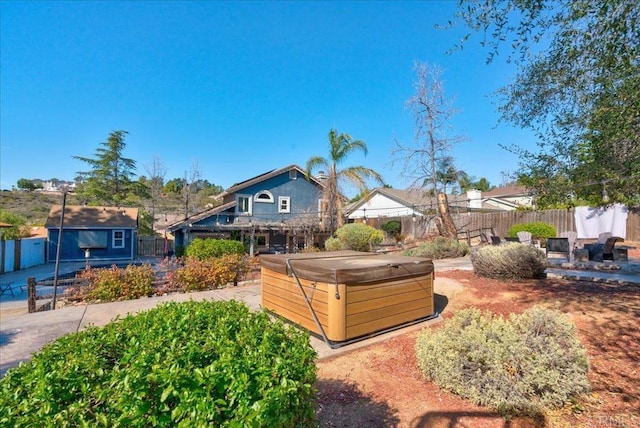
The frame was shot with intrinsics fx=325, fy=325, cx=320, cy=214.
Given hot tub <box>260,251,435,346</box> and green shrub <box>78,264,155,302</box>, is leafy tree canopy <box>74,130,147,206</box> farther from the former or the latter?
hot tub <box>260,251,435,346</box>

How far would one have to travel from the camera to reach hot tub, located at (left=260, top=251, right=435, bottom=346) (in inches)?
167

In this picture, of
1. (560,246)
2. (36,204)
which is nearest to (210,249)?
(560,246)

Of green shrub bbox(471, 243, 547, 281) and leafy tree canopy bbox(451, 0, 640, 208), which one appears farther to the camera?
green shrub bbox(471, 243, 547, 281)

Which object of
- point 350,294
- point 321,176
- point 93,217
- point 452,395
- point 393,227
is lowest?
point 452,395

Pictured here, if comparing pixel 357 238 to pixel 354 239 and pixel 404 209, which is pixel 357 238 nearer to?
pixel 354 239

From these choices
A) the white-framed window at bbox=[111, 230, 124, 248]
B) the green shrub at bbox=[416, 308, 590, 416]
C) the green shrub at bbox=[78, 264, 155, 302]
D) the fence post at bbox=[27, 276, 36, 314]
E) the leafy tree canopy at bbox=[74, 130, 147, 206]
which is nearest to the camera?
the green shrub at bbox=[416, 308, 590, 416]

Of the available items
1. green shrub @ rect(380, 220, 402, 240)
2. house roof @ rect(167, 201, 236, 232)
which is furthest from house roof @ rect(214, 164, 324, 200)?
green shrub @ rect(380, 220, 402, 240)

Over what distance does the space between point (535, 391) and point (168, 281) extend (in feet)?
26.0

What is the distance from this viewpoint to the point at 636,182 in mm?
3170

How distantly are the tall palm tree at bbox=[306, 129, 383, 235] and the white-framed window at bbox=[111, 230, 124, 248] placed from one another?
45.7 ft

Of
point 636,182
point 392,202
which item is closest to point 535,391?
point 636,182

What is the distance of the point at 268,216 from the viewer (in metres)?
21.3

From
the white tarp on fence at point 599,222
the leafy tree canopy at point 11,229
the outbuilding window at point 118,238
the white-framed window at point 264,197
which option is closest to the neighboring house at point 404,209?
the white-framed window at point 264,197

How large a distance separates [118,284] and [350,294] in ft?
19.8
